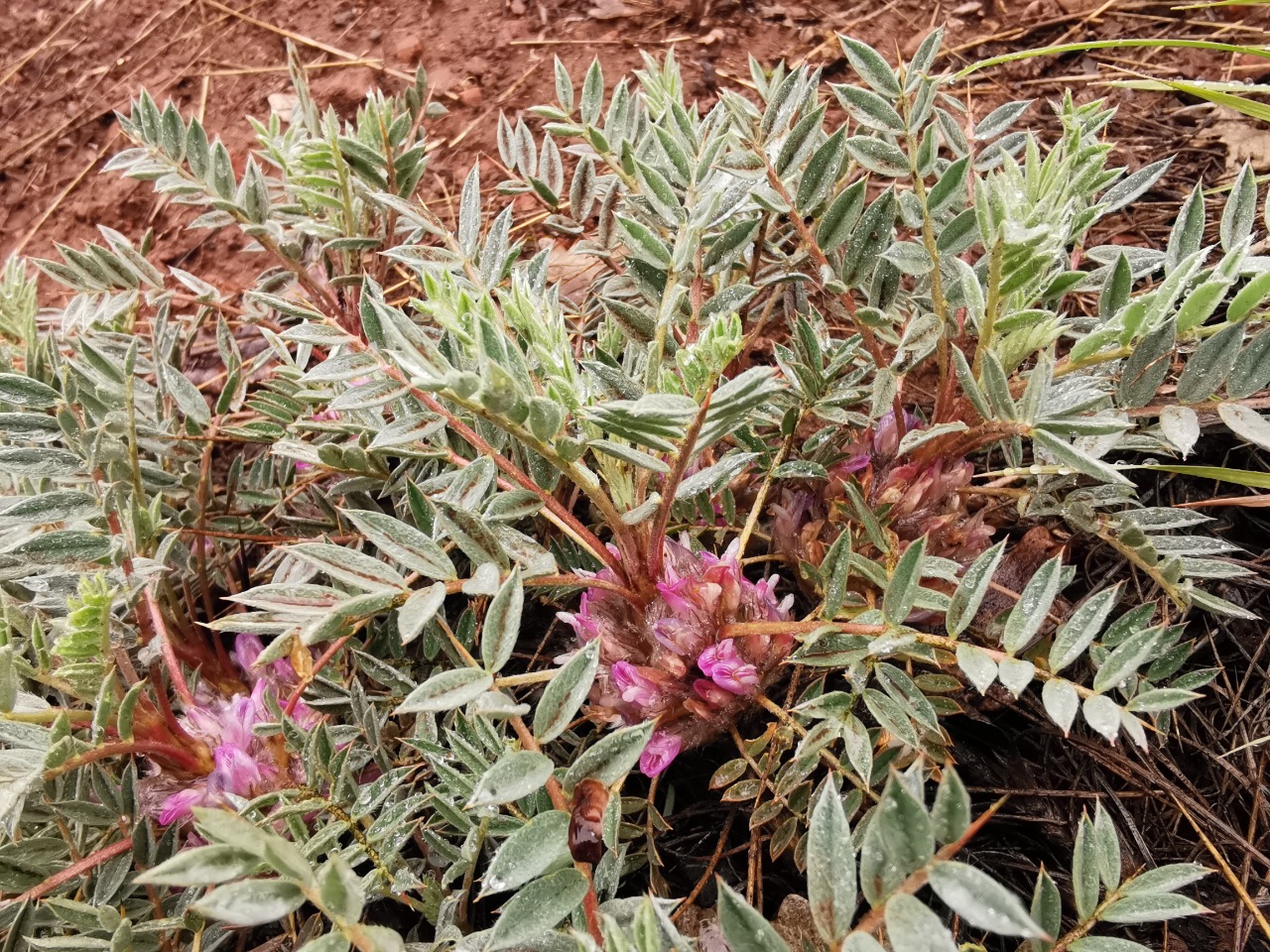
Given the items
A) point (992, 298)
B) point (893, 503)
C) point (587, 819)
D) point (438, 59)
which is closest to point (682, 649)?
point (587, 819)

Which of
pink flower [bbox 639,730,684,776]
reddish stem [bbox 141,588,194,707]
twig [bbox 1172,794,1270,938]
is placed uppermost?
reddish stem [bbox 141,588,194,707]

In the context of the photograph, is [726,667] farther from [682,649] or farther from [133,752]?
[133,752]

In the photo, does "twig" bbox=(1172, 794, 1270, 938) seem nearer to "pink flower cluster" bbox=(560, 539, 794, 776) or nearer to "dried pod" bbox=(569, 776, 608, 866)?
"pink flower cluster" bbox=(560, 539, 794, 776)

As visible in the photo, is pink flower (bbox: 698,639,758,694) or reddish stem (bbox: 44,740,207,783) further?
pink flower (bbox: 698,639,758,694)

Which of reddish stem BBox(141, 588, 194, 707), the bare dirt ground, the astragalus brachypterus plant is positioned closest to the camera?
the astragalus brachypterus plant

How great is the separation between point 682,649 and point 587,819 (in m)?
0.20

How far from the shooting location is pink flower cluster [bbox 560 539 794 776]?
94 cm

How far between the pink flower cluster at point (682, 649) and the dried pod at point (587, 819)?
0.33 feet

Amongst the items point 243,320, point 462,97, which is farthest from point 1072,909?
point 462,97

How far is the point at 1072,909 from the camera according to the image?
1.01 meters

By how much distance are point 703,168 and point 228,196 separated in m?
0.78

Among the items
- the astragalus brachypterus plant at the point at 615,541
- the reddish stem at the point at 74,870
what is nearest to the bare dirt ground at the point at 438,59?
the astragalus brachypterus plant at the point at 615,541

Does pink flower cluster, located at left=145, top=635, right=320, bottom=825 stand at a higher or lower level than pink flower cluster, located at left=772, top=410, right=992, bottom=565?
lower

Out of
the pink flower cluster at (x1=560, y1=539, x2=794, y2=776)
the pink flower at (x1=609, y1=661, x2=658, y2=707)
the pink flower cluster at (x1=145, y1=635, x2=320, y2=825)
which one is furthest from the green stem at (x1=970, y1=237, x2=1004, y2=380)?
the pink flower cluster at (x1=145, y1=635, x2=320, y2=825)
